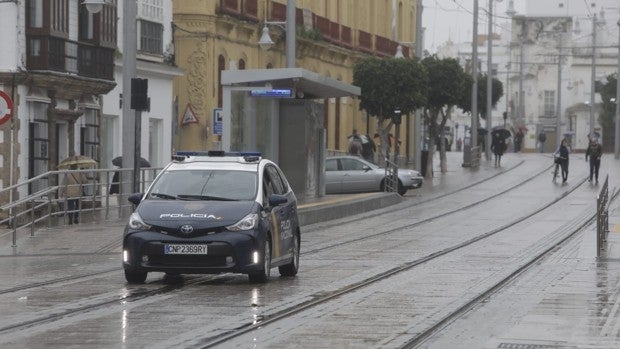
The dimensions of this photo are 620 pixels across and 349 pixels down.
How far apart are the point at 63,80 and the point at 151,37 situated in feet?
28.4

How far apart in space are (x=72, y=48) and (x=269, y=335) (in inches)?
1007

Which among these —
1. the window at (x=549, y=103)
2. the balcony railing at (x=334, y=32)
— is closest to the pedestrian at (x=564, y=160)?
the balcony railing at (x=334, y=32)

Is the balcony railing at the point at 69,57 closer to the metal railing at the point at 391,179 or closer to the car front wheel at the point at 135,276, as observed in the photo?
the metal railing at the point at 391,179

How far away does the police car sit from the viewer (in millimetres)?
18984

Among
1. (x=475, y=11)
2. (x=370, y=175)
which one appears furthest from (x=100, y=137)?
(x=475, y=11)

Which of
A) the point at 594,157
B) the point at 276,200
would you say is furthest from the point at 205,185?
the point at 594,157

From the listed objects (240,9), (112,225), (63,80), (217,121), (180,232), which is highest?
(240,9)

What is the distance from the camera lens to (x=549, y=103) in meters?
139

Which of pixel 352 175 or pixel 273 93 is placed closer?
pixel 273 93

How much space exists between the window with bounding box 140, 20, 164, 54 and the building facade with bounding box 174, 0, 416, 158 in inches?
85.2

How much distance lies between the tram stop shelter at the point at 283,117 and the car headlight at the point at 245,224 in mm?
15512

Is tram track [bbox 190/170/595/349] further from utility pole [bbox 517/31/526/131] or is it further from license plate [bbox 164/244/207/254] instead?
utility pole [bbox 517/31/526/131]

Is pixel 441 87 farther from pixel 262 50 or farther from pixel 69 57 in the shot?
pixel 69 57

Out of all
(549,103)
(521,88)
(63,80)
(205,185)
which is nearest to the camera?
(205,185)
